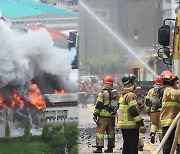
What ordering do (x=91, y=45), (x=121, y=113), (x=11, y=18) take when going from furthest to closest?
(x=91, y=45) < (x=121, y=113) < (x=11, y=18)

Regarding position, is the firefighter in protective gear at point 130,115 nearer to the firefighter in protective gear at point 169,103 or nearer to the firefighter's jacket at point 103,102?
the firefighter in protective gear at point 169,103

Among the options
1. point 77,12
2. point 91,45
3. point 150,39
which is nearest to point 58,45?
point 77,12

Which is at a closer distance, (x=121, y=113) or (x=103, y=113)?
(x=121, y=113)

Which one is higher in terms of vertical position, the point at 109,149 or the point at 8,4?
the point at 8,4

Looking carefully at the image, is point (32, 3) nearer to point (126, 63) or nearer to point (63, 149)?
point (63, 149)

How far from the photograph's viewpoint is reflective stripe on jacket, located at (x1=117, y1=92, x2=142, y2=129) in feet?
29.2

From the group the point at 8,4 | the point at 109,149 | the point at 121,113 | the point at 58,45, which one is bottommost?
the point at 109,149

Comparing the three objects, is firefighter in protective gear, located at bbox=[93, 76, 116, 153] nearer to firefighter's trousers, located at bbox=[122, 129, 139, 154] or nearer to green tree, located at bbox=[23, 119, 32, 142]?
firefighter's trousers, located at bbox=[122, 129, 139, 154]

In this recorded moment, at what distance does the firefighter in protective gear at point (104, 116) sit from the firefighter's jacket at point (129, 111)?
2.33 meters

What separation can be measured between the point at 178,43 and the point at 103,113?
2.51 m

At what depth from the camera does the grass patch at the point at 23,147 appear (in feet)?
24.6

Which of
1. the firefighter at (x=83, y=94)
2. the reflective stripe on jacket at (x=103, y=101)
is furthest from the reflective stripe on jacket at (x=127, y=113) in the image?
the firefighter at (x=83, y=94)

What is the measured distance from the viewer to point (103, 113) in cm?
1166

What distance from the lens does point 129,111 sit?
893 centimetres
